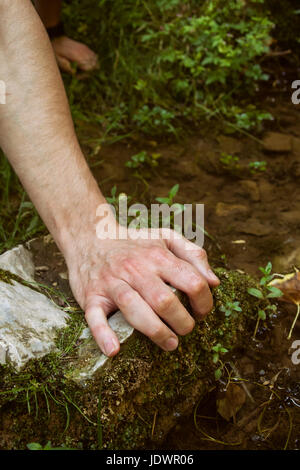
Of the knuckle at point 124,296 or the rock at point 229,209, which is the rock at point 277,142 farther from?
the knuckle at point 124,296

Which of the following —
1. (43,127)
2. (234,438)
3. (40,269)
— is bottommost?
(234,438)

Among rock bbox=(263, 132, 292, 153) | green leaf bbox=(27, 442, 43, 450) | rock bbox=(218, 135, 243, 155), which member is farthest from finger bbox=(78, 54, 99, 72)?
green leaf bbox=(27, 442, 43, 450)

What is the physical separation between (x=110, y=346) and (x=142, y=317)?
0.15 meters

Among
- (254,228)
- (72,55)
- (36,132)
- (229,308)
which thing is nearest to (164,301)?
(229,308)

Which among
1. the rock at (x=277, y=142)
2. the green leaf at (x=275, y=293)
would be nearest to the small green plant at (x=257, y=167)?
the rock at (x=277, y=142)

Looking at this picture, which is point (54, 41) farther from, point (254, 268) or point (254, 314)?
point (254, 314)

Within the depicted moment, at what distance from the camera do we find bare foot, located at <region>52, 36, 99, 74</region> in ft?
11.8

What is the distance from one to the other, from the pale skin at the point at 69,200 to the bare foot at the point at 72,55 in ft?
5.23

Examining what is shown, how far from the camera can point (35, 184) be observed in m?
1.99

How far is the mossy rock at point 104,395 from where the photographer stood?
165cm

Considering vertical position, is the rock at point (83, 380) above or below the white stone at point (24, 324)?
below

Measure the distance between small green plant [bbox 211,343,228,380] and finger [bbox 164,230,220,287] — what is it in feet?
1.03
